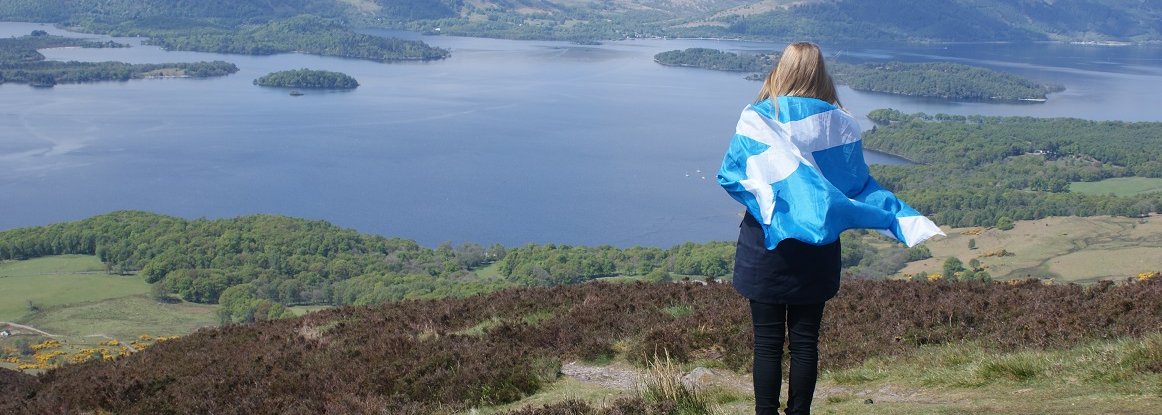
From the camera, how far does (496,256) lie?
192ft

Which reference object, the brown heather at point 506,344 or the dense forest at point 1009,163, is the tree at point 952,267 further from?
the brown heather at point 506,344

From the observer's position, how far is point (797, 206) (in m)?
4.91

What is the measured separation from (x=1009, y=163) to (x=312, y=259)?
2433 inches

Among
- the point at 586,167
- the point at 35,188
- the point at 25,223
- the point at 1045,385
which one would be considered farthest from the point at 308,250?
the point at 1045,385

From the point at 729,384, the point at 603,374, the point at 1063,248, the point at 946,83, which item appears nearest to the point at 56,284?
the point at 1063,248

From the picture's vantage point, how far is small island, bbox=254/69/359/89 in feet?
477

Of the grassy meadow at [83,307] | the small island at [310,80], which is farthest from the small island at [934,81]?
the grassy meadow at [83,307]

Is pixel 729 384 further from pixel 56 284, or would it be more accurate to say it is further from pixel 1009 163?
pixel 1009 163

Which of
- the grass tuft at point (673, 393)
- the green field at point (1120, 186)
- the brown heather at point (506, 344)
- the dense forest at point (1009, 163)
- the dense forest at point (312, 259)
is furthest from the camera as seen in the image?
the green field at point (1120, 186)

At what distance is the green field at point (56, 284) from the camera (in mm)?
42500

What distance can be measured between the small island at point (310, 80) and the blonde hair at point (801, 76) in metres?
144

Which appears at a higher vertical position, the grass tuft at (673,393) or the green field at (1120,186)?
the grass tuft at (673,393)

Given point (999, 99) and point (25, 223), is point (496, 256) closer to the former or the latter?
point (25, 223)

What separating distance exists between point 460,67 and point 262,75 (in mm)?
31539
